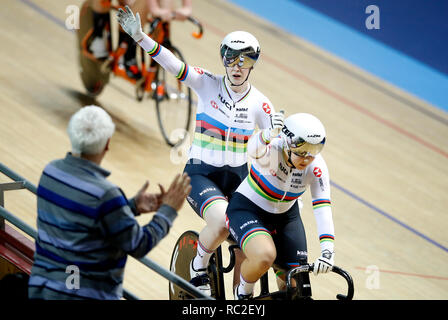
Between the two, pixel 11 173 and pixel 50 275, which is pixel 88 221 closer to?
pixel 50 275

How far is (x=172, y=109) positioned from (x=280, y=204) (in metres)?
3.70

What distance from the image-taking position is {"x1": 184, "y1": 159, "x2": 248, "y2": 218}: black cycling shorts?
153 inches

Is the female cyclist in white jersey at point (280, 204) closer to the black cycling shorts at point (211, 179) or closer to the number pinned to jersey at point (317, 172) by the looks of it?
the number pinned to jersey at point (317, 172)

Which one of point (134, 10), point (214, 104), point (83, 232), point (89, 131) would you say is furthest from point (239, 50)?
point (134, 10)

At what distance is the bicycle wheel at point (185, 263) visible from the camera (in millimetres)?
3889

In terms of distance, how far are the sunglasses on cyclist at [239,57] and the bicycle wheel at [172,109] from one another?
9.03ft

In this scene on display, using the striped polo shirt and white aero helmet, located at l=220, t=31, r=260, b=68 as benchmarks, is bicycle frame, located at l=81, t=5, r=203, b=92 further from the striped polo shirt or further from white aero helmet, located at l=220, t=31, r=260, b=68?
the striped polo shirt

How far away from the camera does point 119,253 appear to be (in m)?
2.70

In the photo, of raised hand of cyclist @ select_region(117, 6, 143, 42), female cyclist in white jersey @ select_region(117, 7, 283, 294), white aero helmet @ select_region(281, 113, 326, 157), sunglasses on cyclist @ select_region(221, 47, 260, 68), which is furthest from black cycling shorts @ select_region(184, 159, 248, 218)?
raised hand of cyclist @ select_region(117, 6, 143, 42)

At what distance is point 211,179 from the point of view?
404cm

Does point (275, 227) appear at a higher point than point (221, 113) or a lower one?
lower

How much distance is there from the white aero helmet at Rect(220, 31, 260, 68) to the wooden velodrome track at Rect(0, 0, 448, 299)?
1743 millimetres

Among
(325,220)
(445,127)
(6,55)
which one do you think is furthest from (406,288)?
(6,55)

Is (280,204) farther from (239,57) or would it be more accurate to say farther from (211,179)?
(239,57)
